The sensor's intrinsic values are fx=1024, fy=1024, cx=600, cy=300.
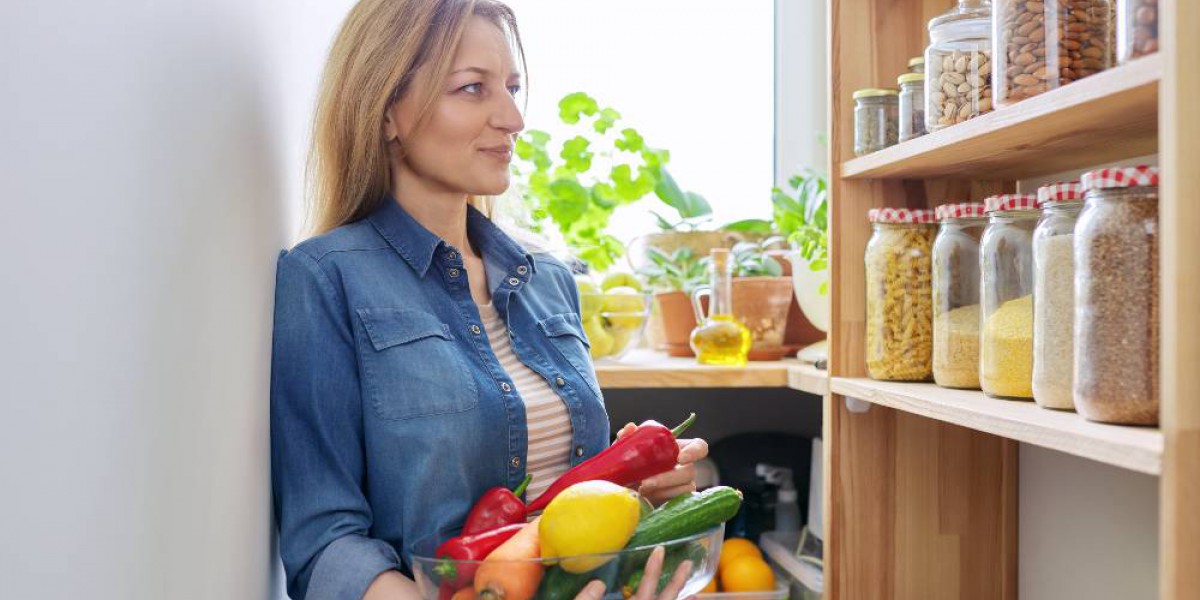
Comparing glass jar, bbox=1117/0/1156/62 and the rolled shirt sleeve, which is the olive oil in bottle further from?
glass jar, bbox=1117/0/1156/62

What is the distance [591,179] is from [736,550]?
2.75 feet

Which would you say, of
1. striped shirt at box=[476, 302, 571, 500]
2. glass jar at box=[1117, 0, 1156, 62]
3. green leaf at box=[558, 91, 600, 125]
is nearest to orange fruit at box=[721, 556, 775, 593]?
striped shirt at box=[476, 302, 571, 500]

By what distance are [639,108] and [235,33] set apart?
1519mm

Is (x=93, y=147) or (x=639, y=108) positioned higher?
(x=639, y=108)

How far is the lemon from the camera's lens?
0.84 meters

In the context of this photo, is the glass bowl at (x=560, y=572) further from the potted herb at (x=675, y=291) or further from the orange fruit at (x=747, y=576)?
the potted herb at (x=675, y=291)

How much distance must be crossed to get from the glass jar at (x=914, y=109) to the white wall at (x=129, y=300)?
0.68 meters

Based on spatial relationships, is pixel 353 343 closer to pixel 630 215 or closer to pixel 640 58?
pixel 630 215

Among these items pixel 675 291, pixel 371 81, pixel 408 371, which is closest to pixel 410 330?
pixel 408 371

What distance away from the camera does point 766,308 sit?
5.77 feet

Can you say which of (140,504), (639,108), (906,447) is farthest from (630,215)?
(140,504)

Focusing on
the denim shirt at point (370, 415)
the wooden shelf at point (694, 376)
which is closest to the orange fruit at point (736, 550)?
the wooden shelf at point (694, 376)

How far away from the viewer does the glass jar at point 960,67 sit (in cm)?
99

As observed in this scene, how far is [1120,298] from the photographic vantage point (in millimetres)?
714
